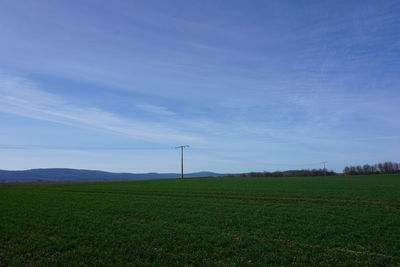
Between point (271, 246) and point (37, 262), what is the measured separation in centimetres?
1034

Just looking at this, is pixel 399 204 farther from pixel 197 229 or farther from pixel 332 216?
pixel 197 229

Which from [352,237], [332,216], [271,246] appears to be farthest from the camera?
[332,216]

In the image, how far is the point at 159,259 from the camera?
442 inches

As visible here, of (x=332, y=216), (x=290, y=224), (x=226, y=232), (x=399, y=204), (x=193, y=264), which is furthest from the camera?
(x=399, y=204)

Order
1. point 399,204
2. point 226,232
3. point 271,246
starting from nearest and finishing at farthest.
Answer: point 271,246, point 226,232, point 399,204

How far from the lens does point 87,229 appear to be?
54.5 feet

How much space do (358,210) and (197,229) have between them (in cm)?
1626

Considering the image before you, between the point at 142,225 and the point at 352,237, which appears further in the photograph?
the point at 142,225

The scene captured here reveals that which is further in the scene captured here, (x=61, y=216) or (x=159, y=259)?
(x=61, y=216)

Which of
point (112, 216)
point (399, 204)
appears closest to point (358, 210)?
point (399, 204)

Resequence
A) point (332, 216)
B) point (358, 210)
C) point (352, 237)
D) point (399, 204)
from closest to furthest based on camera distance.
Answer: point (352, 237) → point (332, 216) → point (358, 210) → point (399, 204)

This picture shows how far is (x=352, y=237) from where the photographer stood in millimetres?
14562

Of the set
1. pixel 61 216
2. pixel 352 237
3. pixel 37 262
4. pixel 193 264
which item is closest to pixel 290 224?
pixel 352 237

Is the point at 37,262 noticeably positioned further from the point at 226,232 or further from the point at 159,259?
the point at 226,232
